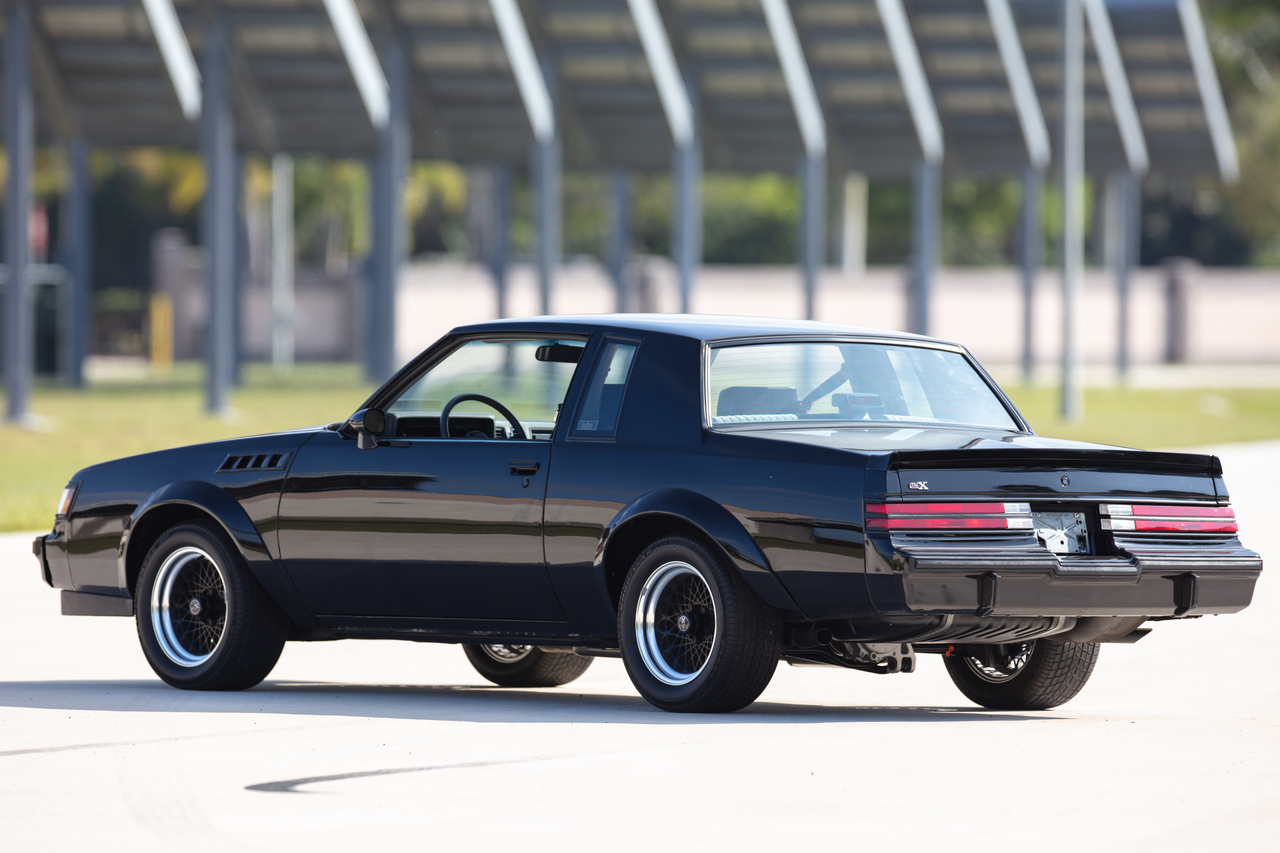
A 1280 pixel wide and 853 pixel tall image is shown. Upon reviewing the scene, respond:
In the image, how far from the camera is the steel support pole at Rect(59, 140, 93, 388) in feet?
123

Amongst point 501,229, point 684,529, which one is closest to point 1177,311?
point 501,229

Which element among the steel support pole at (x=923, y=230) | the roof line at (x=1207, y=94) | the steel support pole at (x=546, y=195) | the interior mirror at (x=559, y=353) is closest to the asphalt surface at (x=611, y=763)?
the interior mirror at (x=559, y=353)

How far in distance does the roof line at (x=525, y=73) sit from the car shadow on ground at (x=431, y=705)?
71.4ft

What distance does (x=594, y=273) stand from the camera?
6200 centimetres

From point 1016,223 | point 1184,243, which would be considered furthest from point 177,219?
point 1184,243

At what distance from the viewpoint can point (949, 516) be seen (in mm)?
8656

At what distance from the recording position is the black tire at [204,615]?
33.2 feet

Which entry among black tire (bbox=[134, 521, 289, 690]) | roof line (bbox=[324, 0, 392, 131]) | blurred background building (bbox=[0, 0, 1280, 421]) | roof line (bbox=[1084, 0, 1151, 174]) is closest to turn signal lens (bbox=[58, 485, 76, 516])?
black tire (bbox=[134, 521, 289, 690])

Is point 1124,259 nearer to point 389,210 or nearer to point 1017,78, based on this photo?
point 1017,78

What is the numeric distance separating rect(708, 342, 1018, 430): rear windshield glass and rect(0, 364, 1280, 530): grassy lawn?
10.1 m

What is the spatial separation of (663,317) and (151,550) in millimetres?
2318

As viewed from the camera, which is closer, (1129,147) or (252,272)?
(1129,147)

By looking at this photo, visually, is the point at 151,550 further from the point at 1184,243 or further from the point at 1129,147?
the point at 1184,243

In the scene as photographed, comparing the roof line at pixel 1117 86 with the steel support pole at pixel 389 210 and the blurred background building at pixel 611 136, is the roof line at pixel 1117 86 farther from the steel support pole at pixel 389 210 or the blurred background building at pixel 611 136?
the steel support pole at pixel 389 210
